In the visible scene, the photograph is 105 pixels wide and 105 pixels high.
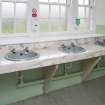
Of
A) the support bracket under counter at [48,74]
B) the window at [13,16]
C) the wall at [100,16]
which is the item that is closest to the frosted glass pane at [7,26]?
the window at [13,16]

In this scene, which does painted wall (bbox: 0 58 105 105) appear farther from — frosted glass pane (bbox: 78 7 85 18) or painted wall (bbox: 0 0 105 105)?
frosted glass pane (bbox: 78 7 85 18)

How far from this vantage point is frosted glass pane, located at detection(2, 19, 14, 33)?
112 inches

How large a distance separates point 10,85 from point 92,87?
162 cm

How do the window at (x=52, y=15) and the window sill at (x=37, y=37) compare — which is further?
the window at (x=52, y=15)

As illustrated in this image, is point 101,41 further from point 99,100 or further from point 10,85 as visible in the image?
point 10,85

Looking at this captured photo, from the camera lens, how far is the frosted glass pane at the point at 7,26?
284cm

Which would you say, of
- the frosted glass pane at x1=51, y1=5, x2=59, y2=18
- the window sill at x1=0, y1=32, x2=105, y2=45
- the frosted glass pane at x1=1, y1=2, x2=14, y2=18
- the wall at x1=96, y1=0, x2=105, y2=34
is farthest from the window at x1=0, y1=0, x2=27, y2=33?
the wall at x1=96, y1=0, x2=105, y2=34

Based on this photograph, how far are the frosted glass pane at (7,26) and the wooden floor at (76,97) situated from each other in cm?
119

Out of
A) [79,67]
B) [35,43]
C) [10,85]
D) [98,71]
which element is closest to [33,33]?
[35,43]

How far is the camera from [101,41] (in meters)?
3.62

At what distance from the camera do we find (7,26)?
9.40 ft

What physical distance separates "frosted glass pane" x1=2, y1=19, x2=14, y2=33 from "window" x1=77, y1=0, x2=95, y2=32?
4.52 feet

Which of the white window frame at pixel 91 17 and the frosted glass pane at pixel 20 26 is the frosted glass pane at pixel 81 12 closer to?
the white window frame at pixel 91 17

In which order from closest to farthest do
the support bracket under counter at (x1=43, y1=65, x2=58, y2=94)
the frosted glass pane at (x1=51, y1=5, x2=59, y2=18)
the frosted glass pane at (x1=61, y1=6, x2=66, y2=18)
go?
the support bracket under counter at (x1=43, y1=65, x2=58, y2=94), the frosted glass pane at (x1=51, y1=5, x2=59, y2=18), the frosted glass pane at (x1=61, y1=6, x2=66, y2=18)
